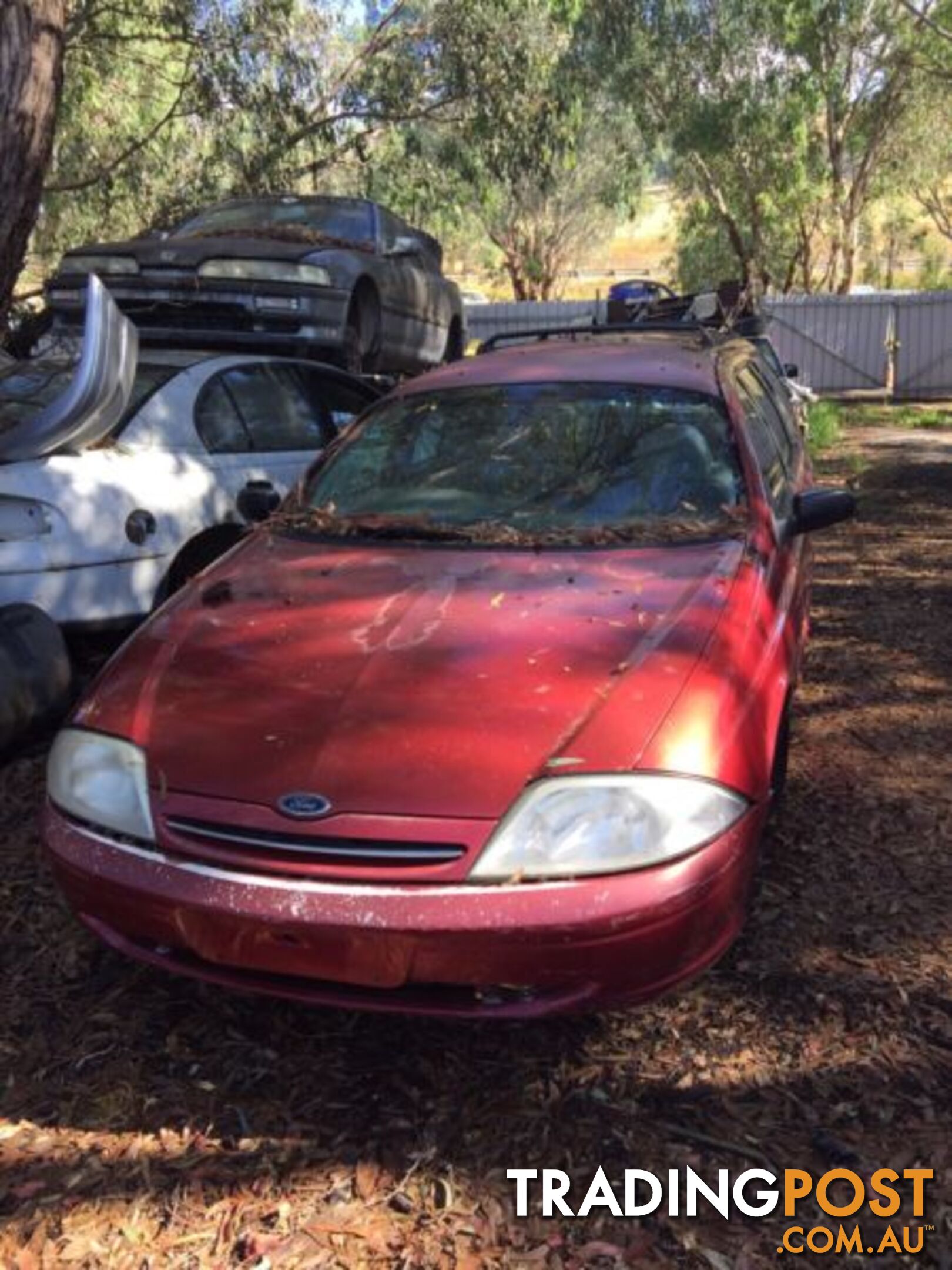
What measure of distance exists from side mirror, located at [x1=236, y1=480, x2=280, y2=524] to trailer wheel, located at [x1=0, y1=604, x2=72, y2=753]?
2.76 feet

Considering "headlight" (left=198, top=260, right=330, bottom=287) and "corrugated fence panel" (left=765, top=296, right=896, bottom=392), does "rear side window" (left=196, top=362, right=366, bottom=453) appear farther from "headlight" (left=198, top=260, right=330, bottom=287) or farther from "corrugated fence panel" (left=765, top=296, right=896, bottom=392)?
"corrugated fence panel" (left=765, top=296, right=896, bottom=392)

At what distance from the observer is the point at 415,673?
9.39ft

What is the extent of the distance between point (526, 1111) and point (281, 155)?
14.3 meters

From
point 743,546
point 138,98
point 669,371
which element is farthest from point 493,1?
point 743,546

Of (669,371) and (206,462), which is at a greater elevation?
(669,371)

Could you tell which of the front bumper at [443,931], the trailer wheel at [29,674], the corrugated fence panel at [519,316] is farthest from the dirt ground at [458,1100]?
the corrugated fence panel at [519,316]

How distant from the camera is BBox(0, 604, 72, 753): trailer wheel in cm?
412

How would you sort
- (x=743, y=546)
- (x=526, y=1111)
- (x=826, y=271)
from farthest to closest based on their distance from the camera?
(x=826, y=271) < (x=743, y=546) < (x=526, y=1111)

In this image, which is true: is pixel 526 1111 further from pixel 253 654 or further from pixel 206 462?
pixel 206 462

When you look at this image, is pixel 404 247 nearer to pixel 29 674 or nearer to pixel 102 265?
pixel 102 265

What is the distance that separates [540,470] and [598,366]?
0.65 metres

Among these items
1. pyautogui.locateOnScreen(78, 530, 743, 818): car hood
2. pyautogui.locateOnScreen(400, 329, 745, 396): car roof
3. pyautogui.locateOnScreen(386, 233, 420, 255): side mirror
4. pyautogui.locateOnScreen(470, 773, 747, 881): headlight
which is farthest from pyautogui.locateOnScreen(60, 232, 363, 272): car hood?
pyautogui.locateOnScreen(470, 773, 747, 881): headlight

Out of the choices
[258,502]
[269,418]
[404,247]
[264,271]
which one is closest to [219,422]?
[269,418]

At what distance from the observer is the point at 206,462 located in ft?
18.2
